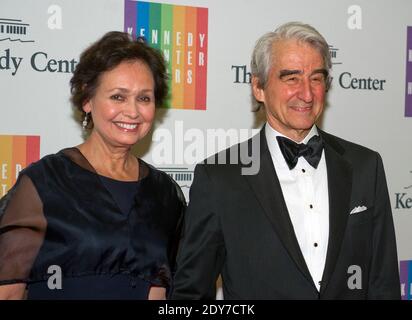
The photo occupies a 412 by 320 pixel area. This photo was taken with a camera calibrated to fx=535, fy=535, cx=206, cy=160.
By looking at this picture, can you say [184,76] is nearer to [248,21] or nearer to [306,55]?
[248,21]

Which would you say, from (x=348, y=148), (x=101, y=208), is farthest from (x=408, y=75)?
(x=101, y=208)

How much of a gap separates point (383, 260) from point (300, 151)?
46cm

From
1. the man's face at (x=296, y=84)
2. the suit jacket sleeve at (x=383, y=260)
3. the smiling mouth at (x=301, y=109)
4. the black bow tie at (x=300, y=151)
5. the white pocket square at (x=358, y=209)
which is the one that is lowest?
the suit jacket sleeve at (x=383, y=260)

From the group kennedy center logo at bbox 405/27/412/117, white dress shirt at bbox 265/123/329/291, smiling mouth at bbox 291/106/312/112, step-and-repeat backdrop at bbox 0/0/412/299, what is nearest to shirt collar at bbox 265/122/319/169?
white dress shirt at bbox 265/123/329/291

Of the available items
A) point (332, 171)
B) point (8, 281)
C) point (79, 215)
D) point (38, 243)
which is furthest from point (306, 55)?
point (8, 281)

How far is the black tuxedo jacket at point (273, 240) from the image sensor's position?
5.65ft

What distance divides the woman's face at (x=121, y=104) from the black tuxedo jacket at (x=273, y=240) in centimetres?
29

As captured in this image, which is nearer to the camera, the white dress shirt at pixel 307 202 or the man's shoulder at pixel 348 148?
the white dress shirt at pixel 307 202

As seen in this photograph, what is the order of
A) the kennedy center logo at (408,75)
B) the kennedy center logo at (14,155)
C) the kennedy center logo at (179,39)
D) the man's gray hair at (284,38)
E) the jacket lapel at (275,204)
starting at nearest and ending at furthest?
the jacket lapel at (275,204), the man's gray hair at (284,38), the kennedy center logo at (14,155), the kennedy center logo at (179,39), the kennedy center logo at (408,75)

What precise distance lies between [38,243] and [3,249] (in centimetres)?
11

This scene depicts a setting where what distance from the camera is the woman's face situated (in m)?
1.86

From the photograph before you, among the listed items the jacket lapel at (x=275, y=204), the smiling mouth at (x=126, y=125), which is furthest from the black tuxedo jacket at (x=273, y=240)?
the smiling mouth at (x=126, y=125)

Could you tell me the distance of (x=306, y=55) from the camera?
5.94 ft

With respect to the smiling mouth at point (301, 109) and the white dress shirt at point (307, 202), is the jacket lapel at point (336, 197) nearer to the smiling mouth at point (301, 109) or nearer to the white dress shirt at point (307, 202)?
the white dress shirt at point (307, 202)
